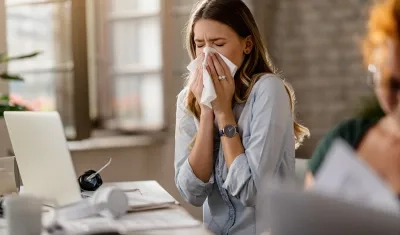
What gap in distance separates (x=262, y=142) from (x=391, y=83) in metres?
0.73

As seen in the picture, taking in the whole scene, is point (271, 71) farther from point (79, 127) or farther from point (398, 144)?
point (79, 127)

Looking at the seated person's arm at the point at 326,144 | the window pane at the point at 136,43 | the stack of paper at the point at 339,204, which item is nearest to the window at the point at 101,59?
the window pane at the point at 136,43

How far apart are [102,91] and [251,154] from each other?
2.04m

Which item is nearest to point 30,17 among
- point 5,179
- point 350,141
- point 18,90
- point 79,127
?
point 18,90

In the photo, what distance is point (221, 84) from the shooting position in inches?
72.6

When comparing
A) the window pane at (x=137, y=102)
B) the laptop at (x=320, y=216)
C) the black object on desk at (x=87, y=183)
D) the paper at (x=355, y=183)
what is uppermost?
the paper at (x=355, y=183)

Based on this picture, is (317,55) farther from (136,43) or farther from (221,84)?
(221,84)

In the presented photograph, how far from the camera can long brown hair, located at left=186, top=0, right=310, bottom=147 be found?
1.83 metres

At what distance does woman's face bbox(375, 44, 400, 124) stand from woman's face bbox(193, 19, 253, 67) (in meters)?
0.81

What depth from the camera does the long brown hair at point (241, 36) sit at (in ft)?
6.02

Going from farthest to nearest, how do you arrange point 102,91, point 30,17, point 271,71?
1. point 102,91
2. point 30,17
3. point 271,71

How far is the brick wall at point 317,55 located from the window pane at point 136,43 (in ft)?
2.11

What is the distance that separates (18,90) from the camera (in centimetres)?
341

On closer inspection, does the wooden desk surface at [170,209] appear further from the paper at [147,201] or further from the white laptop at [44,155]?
the white laptop at [44,155]
